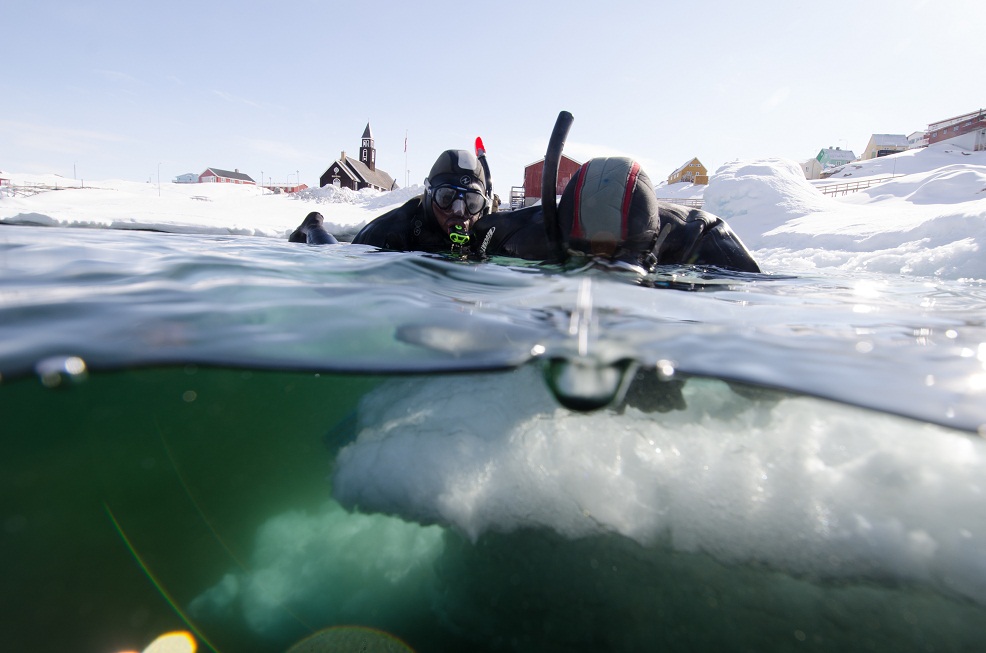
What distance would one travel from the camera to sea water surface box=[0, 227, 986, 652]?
71.7 inches

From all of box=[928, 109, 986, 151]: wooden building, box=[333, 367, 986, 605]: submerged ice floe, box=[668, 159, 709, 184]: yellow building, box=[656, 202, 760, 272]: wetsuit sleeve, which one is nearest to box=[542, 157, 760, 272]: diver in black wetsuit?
box=[656, 202, 760, 272]: wetsuit sleeve

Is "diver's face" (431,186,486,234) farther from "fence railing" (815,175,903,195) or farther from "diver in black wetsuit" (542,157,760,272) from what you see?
"fence railing" (815,175,903,195)

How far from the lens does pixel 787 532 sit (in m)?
1.98

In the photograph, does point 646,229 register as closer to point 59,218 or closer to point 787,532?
point 787,532

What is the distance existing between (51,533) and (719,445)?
3.02 m

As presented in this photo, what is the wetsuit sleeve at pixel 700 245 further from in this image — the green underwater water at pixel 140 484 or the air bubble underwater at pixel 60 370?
the air bubble underwater at pixel 60 370

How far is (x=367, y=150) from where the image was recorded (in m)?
56.2

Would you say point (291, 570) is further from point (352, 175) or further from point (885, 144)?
point (885, 144)

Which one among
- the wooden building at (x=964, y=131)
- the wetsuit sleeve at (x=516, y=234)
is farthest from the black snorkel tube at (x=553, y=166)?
the wooden building at (x=964, y=131)

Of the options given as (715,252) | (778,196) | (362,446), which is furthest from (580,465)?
(778,196)

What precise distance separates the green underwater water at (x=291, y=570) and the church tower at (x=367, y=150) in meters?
57.0

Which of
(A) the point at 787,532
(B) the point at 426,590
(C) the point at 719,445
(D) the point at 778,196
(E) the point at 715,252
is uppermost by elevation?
(D) the point at 778,196

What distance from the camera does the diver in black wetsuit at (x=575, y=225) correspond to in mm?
4145

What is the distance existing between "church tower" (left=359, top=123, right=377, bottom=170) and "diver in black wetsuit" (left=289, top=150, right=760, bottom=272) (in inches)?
2078
